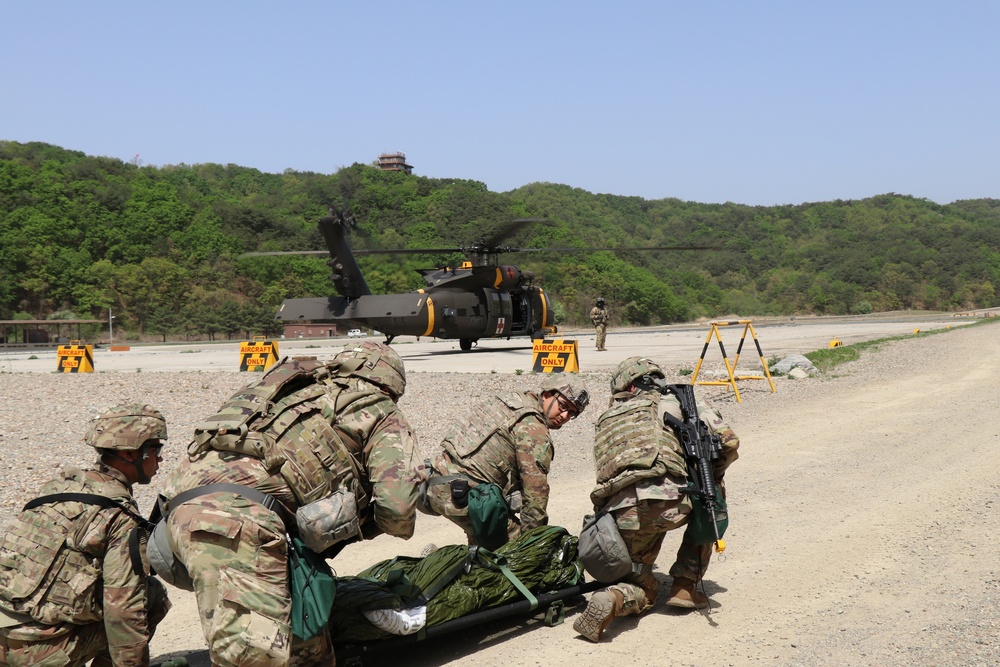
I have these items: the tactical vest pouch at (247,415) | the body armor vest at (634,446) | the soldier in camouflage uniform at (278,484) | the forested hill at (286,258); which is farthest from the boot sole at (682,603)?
the forested hill at (286,258)

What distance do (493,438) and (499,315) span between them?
21108mm

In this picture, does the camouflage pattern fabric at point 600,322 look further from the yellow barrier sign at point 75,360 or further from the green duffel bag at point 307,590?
the green duffel bag at point 307,590

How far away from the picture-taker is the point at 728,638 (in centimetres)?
497

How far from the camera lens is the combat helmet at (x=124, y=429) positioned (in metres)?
4.08

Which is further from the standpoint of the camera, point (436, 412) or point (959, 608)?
point (436, 412)

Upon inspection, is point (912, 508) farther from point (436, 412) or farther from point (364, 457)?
point (436, 412)

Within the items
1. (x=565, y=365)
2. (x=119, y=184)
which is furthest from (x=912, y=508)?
(x=119, y=184)

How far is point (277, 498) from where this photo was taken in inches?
143

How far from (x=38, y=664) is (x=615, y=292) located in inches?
2535

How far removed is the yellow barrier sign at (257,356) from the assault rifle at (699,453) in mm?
14612

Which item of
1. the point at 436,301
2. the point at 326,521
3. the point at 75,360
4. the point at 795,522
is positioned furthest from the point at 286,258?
the point at 326,521

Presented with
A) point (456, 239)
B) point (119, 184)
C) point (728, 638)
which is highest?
point (119, 184)

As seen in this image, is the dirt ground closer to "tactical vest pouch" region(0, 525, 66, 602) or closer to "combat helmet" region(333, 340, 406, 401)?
"tactical vest pouch" region(0, 525, 66, 602)

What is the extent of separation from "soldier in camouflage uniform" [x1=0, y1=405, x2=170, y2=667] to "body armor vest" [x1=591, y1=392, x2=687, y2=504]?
8.26ft
